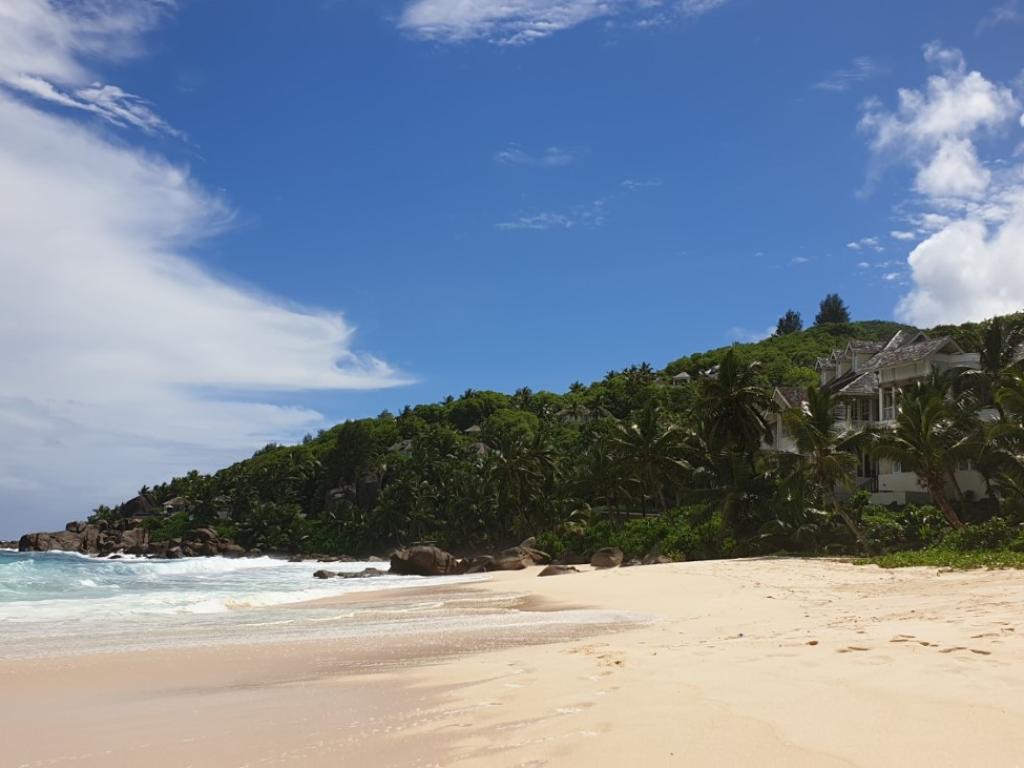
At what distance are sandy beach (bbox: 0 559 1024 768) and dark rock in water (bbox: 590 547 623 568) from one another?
23543mm

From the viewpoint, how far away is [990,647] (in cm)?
700

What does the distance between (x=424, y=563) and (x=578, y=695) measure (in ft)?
137

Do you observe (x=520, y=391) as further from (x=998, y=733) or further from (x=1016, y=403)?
(x=998, y=733)

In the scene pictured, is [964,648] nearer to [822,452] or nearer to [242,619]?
[242,619]

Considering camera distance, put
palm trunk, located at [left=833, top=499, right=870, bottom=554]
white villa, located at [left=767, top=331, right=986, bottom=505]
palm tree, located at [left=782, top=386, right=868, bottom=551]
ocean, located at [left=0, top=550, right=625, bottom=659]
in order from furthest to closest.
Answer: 1. white villa, located at [left=767, top=331, right=986, bottom=505]
2. palm tree, located at [left=782, top=386, right=868, bottom=551]
3. palm trunk, located at [left=833, top=499, right=870, bottom=554]
4. ocean, located at [left=0, top=550, right=625, bottom=659]

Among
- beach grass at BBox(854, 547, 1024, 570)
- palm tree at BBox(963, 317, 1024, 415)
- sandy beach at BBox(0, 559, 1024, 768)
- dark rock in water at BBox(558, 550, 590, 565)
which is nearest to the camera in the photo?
sandy beach at BBox(0, 559, 1024, 768)

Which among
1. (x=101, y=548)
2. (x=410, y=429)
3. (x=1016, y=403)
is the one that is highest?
(x=410, y=429)

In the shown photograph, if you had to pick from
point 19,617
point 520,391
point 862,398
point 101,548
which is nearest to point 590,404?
point 520,391

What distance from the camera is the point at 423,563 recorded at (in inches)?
1852

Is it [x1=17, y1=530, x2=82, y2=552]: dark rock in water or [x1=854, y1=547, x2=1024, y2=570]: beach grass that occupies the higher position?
[x1=854, y1=547, x2=1024, y2=570]: beach grass

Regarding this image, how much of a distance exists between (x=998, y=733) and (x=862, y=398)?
4335 cm

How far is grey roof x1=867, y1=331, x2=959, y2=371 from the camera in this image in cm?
4059

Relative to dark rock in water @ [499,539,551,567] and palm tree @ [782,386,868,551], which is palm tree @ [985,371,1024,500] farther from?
dark rock in water @ [499,539,551,567]

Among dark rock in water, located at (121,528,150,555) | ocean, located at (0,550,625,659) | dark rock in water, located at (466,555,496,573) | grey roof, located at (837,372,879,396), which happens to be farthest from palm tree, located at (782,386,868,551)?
dark rock in water, located at (121,528,150,555)
